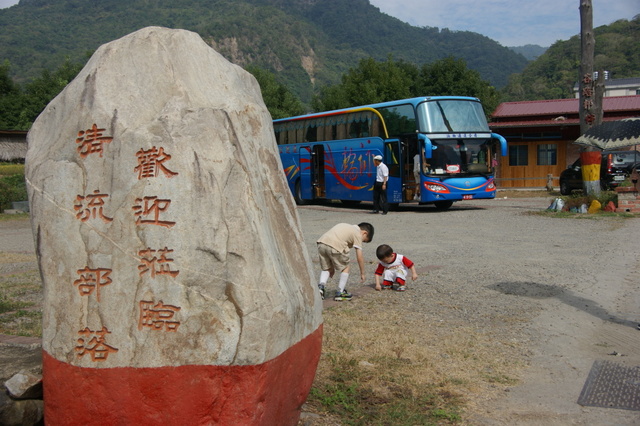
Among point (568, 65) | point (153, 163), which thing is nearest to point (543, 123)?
point (153, 163)

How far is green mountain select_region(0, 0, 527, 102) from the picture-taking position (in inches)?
3787

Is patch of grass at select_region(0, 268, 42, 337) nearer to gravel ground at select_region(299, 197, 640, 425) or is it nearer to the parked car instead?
gravel ground at select_region(299, 197, 640, 425)

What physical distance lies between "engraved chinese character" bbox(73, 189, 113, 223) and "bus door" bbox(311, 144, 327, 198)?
20238mm

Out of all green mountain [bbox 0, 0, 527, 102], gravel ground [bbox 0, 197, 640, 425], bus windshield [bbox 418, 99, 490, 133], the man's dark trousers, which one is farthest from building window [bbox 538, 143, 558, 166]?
green mountain [bbox 0, 0, 527, 102]

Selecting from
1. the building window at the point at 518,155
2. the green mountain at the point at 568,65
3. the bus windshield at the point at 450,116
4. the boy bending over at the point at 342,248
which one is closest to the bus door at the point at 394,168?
the bus windshield at the point at 450,116

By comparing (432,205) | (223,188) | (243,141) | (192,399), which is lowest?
(432,205)

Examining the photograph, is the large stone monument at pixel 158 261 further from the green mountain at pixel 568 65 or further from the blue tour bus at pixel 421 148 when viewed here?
the green mountain at pixel 568 65

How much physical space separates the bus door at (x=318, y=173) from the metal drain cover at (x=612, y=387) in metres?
18.9

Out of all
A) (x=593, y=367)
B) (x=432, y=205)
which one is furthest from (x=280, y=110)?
(x=593, y=367)

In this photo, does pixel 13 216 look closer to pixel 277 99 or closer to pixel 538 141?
pixel 538 141

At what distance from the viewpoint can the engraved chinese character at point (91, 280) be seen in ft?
12.3

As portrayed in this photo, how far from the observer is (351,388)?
4.90m

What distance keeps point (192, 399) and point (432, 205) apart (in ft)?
67.9

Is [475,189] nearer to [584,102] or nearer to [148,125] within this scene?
[584,102]
